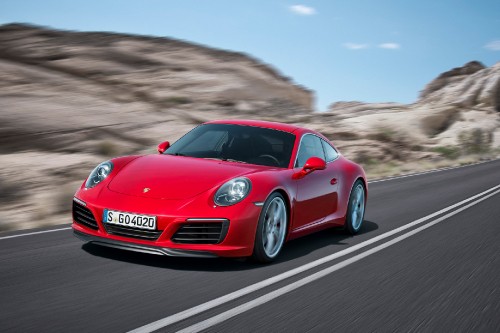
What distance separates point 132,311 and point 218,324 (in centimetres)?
65

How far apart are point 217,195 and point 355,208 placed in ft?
10.7

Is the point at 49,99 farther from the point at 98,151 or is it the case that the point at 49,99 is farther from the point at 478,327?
the point at 478,327

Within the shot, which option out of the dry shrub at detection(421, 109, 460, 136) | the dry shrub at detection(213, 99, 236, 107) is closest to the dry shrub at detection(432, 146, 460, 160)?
the dry shrub at detection(421, 109, 460, 136)

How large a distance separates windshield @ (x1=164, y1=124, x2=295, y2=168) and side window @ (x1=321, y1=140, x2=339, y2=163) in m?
Answer: 0.84

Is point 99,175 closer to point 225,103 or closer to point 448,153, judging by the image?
point 225,103

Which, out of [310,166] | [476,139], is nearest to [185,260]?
[310,166]

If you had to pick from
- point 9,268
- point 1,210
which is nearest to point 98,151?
point 1,210

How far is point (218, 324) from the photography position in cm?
446

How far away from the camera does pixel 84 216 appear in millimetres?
6230

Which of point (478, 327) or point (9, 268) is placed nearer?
point (478, 327)

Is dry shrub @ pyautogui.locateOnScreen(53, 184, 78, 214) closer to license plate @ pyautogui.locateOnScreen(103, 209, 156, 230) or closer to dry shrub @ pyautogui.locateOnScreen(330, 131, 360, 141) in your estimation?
license plate @ pyautogui.locateOnScreen(103, 209, 156, 230)

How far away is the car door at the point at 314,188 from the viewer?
7102mm

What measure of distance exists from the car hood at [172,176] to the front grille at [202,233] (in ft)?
1.01

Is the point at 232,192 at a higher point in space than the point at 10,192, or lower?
higher
